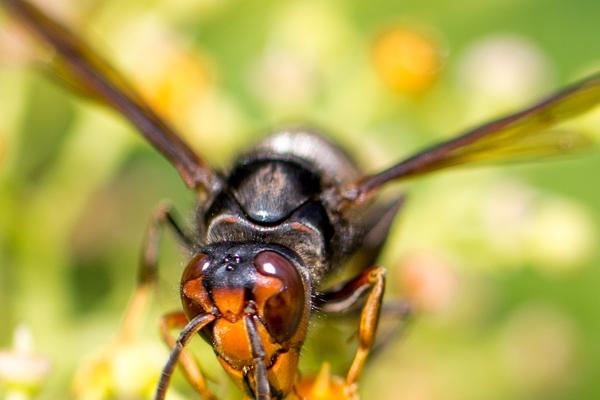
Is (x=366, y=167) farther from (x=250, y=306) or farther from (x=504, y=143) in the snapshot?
(x=250, y=306)

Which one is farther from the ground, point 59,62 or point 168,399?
point 59,62

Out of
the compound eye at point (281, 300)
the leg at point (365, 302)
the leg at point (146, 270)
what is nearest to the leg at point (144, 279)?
the leg at point (146, 270)

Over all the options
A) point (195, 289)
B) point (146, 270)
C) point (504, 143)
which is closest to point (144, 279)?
point (146, 270)

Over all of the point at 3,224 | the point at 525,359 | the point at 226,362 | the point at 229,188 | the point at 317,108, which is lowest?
the point at 226,362

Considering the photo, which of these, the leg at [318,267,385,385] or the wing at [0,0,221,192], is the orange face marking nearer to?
the leg at [318,267,385,385]

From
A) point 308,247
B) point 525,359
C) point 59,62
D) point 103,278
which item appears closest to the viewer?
point 308,247

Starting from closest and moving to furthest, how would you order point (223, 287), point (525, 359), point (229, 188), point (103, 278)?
point (223, 287), point (229, 188), point (103, 278), point (525, 359)

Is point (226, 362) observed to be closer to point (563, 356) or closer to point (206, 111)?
point (206, 111)

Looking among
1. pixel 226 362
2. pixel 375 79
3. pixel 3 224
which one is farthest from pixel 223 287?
pixel 375 79
